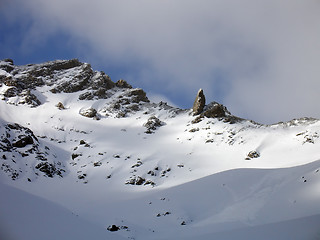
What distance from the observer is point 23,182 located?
25312mm

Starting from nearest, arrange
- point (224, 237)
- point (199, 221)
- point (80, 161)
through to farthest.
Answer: point (224, 237), point (199, 221), point (80, 161)

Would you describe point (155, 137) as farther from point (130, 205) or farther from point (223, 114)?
point (130, 205)

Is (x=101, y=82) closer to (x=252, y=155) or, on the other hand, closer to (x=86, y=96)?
(x=86, y=96)

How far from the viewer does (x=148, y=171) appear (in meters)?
31.8

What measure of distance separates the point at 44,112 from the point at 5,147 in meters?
21.9

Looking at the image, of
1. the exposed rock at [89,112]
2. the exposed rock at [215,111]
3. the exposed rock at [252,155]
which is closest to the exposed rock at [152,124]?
the exposed rock at [215,111]

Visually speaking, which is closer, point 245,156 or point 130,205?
point 130,205

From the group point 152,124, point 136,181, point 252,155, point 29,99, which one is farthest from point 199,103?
point 29,99

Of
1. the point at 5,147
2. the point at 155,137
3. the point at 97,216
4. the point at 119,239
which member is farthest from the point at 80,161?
the point at 119,239

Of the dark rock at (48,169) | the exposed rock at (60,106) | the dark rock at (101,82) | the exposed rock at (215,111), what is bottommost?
the dark rock at (48,169)

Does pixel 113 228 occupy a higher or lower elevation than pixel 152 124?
lower

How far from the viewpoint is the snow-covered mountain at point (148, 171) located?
16.2m

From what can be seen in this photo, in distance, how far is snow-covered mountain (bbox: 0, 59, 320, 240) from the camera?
1625cm

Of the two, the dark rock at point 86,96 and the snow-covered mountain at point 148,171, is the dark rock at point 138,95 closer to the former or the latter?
the snow-covered mountain at point 148,171
